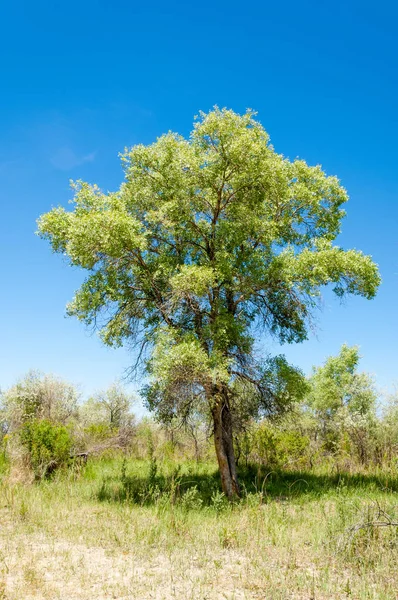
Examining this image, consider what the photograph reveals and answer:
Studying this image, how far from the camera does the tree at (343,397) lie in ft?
80.3

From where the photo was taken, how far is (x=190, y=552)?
7.06 m

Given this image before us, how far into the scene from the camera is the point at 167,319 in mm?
13047

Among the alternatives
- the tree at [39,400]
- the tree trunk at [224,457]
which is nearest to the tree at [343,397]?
the tree trunk at [224,457]

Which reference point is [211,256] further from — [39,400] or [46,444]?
[39,400]

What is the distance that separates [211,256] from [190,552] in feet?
29.0

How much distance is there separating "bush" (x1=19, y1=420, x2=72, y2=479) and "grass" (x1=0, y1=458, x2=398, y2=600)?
4.08 m

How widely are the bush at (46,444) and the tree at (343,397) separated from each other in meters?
14.6

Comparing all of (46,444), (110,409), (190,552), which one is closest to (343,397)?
(110,409)

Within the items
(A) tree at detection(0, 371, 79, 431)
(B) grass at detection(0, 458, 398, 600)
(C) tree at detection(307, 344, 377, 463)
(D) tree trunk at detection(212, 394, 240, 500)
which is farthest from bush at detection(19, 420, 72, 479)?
(C) tree at detection(307, 344, 377, 463)

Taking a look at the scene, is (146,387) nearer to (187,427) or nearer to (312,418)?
(187,427)

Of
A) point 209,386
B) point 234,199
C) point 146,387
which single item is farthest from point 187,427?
point 234,199

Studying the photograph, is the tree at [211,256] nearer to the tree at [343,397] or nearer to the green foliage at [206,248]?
the green foliage at [206,248]

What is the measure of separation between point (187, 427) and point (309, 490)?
419 cm

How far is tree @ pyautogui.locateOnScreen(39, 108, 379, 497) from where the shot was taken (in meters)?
12.2
